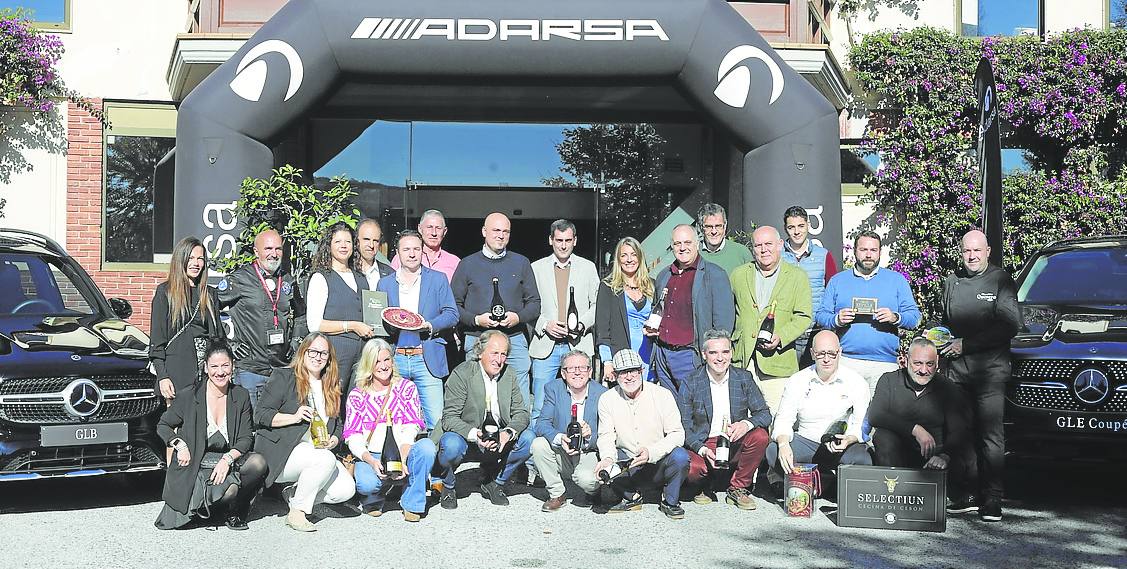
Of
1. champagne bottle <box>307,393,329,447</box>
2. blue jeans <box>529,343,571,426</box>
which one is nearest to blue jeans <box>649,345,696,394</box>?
blue jeans <box>529,343,571,426</box>

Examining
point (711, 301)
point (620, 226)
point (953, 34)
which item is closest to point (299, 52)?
point (711, 301)

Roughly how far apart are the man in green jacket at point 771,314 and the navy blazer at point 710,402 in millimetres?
300

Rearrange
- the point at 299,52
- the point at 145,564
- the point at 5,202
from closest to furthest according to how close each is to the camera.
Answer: the point at 145,564 → the point at 299,52 → the point at 5,202

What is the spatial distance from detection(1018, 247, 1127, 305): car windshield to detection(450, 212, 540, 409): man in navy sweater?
12.3 ft

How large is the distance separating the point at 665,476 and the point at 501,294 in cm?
183

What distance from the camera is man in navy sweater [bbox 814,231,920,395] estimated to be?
26.5ft

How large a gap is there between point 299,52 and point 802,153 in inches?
175

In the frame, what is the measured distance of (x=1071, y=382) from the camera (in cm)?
746

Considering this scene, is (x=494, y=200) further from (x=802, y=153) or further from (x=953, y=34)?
(x=953, y=34)

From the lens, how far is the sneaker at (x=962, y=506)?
24.3 feet

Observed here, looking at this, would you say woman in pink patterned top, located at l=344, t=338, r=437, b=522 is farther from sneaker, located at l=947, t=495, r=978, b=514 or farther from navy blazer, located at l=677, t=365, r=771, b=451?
sneaker, located at l=947, t=495, r=978, b=514

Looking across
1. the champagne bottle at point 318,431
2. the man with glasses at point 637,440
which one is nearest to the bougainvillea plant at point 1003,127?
the man with glasses at point 637,440

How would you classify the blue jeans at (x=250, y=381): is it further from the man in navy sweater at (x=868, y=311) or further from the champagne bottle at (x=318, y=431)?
the man in navy sweater at (x=868, y=311)

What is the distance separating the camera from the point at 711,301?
812 centimetres
